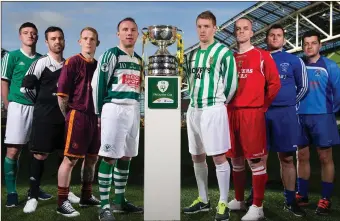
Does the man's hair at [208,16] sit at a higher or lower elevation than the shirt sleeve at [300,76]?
higher

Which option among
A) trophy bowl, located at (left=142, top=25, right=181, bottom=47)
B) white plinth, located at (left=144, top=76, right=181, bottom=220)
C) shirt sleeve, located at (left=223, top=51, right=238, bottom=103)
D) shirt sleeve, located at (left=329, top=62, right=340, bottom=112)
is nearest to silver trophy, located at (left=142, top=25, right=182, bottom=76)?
trophy bowl, located at (left=142, top=25, right=181, bottom=47)

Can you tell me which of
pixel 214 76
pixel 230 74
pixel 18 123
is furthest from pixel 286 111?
pixel 18 123

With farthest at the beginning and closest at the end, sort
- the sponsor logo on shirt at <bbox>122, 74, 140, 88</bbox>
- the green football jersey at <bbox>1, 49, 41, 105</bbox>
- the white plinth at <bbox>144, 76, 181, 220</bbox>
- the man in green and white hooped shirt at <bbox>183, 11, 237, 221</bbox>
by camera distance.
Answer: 1. the green football jersey at <bbox>1, 49, 41, 105</bbox>
2. the sponsor logo on shirt at <bbox>122, 74, 140, 88</bbox>
3. the man in green and white hooped shirt at <bbox>183, 11, 237, 221</bbox>
4. the white plinth at <bbox>144, 76, 181, 220</bbox>

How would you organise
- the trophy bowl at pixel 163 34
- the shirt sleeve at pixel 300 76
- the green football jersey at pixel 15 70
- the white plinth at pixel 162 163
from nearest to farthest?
the white plinth at pixel 162 163
the trophy bowl at pixel 163 34
the shirt sleeve at pixel 300 76
the green football jersey at pixel 15 70

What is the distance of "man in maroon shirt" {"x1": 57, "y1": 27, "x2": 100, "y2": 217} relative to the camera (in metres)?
3.59

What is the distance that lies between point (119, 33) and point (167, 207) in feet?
5.06

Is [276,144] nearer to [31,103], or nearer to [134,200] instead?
[134,200]

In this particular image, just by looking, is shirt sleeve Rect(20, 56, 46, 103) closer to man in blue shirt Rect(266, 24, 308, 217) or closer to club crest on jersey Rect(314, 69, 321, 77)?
man in blue shirt Rect(266, 24, 308, 217)

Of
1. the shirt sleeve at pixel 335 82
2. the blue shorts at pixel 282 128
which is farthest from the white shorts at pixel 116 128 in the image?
the shirt sleeve at pixel 335 82

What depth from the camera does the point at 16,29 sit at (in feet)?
13.0

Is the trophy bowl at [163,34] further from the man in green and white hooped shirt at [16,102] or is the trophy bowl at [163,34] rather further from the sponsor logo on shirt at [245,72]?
the man in green and white hooped shirt at [16,102]

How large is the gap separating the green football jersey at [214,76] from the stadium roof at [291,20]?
1.03 feet

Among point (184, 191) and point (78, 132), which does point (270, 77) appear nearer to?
point (184, 191)

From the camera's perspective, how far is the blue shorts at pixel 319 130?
380 cm
